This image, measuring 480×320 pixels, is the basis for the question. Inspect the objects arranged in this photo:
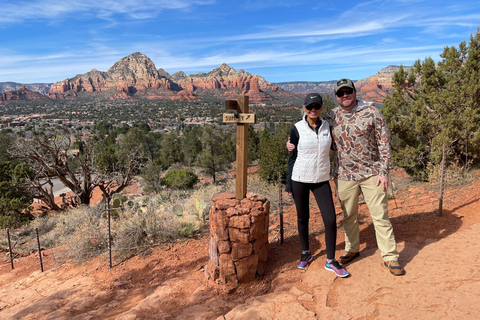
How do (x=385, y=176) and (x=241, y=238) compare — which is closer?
(x=385, y=176)

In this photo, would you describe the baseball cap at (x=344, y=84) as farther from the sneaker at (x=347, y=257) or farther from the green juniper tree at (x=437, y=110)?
the green juniper tree at (x=437, y=110)

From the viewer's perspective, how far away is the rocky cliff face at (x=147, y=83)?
14675cm

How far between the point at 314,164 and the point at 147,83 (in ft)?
551

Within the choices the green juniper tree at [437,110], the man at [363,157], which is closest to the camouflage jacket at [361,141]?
the man at [363,157]

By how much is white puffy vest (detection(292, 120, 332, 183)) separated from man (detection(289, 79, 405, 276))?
6.5 inches

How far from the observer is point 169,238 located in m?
5.36

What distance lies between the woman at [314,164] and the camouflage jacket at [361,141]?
0.48ft

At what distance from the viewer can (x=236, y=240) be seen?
3531mm

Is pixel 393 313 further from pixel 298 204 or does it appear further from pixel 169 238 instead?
pixel 169 238

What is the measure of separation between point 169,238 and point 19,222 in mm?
9305

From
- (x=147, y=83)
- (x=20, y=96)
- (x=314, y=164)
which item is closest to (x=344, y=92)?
(x=314, y=164)

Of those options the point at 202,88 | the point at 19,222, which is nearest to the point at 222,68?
the point at 202,88

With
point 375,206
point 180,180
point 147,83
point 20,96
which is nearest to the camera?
point 375,206

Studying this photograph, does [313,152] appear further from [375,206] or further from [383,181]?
[375,206]
